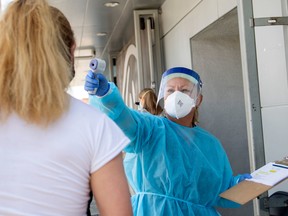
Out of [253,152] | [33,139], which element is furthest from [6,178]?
[253,152]

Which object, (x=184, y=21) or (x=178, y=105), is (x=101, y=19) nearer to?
(x=184, y=21)

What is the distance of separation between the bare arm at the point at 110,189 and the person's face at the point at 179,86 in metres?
1.10

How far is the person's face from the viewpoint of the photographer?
205 centimetres

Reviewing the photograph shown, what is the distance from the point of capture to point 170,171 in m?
1.85

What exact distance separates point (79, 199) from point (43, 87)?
11.5 inches

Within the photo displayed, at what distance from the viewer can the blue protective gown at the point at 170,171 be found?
73.0 inches

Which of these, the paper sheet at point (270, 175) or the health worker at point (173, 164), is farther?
the health worker at point (173, 164)

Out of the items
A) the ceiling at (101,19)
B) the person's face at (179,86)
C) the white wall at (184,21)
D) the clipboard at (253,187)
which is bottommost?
the clipboard at (253,187)

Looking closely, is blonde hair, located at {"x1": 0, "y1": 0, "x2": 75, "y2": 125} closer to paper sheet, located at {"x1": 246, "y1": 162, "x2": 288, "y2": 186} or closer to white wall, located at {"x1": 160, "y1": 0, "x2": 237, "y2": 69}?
paper sheet, located at {"x1": 246, "y1": 162, "x2": 288, "y2": 186}

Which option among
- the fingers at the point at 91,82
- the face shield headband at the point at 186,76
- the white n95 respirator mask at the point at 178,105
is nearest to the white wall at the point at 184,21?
the face shield headband at the point at 186,76

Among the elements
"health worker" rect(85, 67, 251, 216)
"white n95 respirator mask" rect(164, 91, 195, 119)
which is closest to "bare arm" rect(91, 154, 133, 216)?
"health worker" rect(85, 67, 251, 216)

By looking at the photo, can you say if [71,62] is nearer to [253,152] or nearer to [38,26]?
[38,26]

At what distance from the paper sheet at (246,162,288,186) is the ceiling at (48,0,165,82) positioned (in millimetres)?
2843

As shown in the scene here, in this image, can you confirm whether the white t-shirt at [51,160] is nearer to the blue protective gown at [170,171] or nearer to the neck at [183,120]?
the blue protective gown at [170,171]
